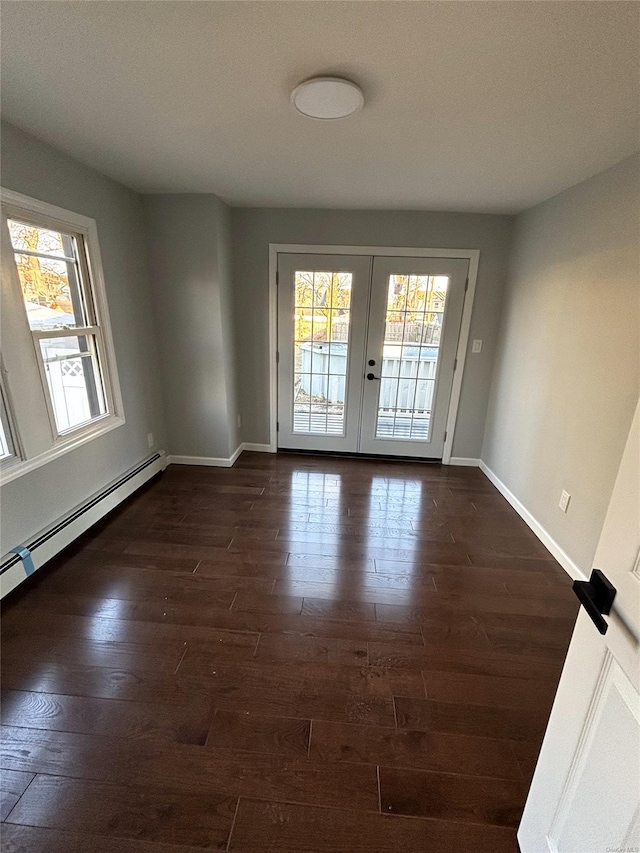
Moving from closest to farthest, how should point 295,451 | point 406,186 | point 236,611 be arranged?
point 236,611
point 406,186
point 295,451

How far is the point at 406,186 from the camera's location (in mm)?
2547

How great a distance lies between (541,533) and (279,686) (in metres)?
2.08

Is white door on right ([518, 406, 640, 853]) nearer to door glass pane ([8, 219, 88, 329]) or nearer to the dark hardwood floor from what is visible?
the dark hardwood floor

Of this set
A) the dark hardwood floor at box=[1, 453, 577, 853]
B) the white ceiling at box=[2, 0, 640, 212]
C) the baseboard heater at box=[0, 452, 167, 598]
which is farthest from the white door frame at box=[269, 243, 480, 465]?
the baseboard heater at box=[0, 452, 167, 598]

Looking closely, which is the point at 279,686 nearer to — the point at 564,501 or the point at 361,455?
the point at 564,501

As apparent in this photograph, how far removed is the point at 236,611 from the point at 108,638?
0.59 m

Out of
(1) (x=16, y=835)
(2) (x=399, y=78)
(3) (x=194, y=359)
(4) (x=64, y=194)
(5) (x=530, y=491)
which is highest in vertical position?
(2) (x=399, y=78)

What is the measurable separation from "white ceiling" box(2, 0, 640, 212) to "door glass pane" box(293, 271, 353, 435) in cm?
117

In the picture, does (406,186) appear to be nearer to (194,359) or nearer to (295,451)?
(194,359)

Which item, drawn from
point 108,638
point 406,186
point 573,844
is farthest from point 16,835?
point 406,186

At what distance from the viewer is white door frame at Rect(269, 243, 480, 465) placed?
3.29 meters

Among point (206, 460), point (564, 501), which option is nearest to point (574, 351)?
point (564, 501)

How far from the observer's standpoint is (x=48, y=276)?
2225 millimetres

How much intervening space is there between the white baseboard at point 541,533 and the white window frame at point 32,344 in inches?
128
